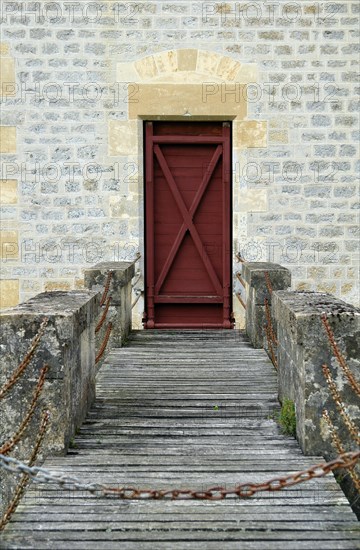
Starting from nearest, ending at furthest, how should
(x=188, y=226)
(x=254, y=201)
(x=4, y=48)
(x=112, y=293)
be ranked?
1. (x=112, y=293)
2. (x=4, y=48)
3. (x=254, y=201)
4. (x=188, y=226)

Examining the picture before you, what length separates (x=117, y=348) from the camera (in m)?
6.56

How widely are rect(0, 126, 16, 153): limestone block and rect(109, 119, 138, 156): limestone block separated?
1122mm

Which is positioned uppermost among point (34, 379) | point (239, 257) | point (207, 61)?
point (207, 61)

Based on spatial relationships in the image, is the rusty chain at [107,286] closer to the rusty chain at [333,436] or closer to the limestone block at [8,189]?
the limestone block at [8,189]

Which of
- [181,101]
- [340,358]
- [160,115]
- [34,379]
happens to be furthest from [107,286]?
[340,358]

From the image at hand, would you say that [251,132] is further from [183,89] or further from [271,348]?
[271,348]

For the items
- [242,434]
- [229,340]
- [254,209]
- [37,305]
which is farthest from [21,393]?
[254,209]

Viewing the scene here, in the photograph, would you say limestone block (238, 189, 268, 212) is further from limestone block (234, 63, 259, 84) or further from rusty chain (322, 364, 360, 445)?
rusty chain (322, 364, 360, 445)

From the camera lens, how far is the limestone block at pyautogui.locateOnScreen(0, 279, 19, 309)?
313 inches

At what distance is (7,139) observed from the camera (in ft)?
26.0

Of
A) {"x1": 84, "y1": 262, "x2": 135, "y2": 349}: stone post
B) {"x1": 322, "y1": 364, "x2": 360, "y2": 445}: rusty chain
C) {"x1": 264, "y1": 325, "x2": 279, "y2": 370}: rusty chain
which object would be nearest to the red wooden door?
{"x1": 84, "y1": 262, "x2": 135, "y2": 349}: stone post

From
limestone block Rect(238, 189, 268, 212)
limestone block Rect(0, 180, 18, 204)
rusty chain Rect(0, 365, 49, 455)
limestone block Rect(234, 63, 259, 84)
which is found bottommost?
rusty chain Rect(0, 365, 49, 455)

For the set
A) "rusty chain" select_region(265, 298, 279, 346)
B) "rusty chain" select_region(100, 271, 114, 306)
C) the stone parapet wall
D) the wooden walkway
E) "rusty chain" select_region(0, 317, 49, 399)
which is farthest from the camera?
the stone parapet wall

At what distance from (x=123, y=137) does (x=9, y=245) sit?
181 centimetres
